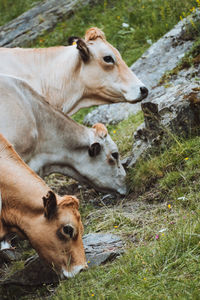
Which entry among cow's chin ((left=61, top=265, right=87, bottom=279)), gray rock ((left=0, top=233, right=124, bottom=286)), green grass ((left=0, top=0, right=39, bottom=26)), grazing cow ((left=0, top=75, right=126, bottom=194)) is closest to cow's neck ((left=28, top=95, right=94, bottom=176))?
grazing cow ((left=0, top=75, right=126, bottom=194))

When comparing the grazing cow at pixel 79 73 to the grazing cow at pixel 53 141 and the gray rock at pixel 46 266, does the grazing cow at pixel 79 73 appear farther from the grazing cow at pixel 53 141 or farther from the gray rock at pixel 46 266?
the gray rock at pixel 46 266

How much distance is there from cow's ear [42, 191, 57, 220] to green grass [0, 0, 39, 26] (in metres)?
13.6

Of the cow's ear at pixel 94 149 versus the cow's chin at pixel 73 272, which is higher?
→ the cow's chin at pixel 73 272

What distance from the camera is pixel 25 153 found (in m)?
8.08

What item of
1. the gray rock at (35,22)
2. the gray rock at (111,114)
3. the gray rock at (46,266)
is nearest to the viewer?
the gray rock at (46,266)

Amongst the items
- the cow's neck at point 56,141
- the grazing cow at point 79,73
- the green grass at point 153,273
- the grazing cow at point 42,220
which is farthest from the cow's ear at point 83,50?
the green grass at point 153,273

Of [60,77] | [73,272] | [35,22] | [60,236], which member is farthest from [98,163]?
Answer: [35,22]

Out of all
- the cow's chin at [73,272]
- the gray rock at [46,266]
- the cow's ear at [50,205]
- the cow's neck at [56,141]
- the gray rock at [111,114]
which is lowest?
the gray rock at [111,114]

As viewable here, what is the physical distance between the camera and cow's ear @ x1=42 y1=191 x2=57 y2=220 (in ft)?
18.5

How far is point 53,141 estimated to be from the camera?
8602mm

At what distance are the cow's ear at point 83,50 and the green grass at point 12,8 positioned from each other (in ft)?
30.2

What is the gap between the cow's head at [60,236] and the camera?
5816 millimetres

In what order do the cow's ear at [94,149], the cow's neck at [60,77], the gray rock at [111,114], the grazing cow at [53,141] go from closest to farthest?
the grazing cow at [53,141] < the cow's ear at [94,149] < the cow's neck at [60,77] < the gray rock at [111,114]

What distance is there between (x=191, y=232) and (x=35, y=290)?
1.93 meters
